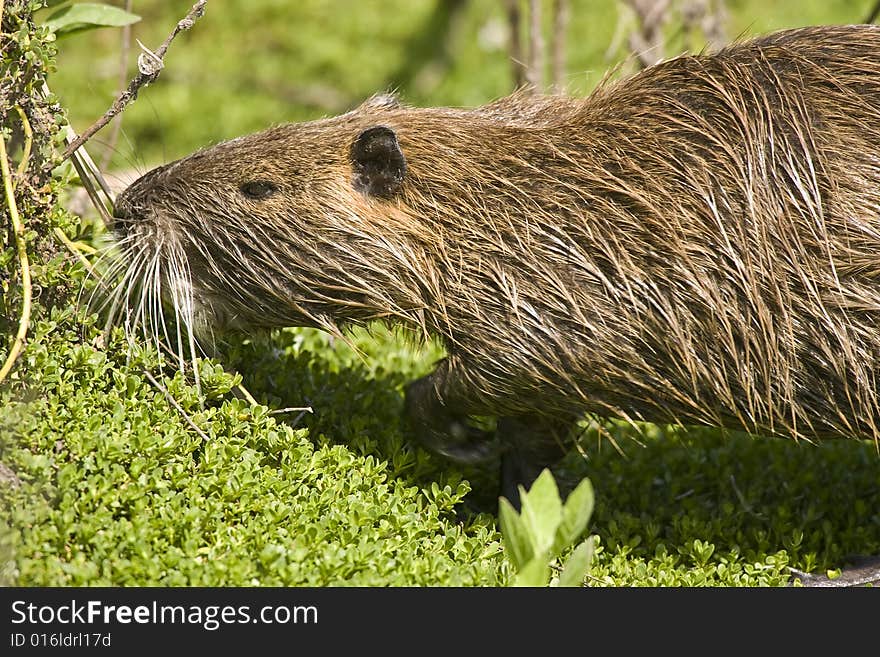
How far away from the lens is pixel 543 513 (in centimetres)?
237

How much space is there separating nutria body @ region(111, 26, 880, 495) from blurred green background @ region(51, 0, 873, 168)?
380cm

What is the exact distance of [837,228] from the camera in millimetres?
2846

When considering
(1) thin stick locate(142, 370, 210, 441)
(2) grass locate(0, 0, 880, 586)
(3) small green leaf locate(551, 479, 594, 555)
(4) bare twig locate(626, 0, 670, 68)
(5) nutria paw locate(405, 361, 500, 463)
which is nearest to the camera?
(3) small green leaf locate(551, 479, 594, 555)

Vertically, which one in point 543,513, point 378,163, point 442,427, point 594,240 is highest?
point 378,163

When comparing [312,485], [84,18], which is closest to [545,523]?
[312,485]

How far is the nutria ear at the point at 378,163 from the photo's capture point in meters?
3.12

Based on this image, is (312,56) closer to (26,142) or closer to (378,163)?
(378,163)

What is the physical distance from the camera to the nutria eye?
317 cm

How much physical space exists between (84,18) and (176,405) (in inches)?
50.2

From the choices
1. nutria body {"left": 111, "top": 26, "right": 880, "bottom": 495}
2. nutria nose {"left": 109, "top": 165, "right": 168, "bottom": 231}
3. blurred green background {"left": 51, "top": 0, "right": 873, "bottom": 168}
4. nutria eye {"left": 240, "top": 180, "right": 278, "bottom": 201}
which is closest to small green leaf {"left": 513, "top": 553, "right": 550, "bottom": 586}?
nutria body {"left": 111, "top": 26, "right": 880, "bottom": 495}

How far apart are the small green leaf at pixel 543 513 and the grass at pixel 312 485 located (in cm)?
35

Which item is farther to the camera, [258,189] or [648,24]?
[648,24]

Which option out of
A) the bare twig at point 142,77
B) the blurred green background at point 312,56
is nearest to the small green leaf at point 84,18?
the bare twig at point 142,77

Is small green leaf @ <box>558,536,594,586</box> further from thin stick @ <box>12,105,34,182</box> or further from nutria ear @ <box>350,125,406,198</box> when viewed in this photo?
thin stick @ <box>12,105,34,182</box>
